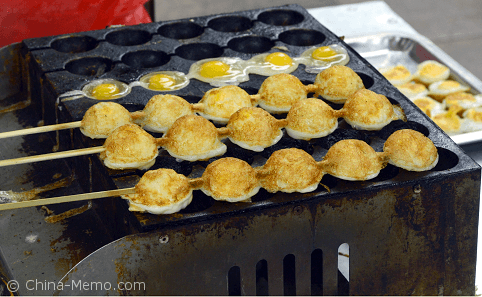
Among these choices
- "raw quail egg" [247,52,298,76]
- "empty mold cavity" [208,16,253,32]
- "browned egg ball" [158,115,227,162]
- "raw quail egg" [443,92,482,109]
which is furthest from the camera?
"raw quail egg" [443,92,482,109]

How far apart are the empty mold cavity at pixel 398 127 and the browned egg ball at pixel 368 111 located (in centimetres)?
2

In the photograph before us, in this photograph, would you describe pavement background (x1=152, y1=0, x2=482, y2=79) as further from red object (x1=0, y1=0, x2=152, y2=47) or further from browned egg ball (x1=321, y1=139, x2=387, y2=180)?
browned egg ball (x1=321, y1=139, x2=387, y2=180)

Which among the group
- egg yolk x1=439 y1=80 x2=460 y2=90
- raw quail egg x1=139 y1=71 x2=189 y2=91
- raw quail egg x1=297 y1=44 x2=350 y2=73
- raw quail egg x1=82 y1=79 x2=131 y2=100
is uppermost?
raw quail egg x1=82 y1=79 x2=131 y2=100

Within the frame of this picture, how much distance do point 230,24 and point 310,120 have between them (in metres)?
1.20

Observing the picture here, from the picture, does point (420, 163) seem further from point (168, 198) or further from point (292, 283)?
point (168, 198)

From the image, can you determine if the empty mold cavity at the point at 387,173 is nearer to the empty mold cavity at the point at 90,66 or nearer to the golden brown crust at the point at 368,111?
the golden brown crust at the point at 368,111

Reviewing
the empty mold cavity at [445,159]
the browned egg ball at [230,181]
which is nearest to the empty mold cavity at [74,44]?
the browned egg ball at [230,181]

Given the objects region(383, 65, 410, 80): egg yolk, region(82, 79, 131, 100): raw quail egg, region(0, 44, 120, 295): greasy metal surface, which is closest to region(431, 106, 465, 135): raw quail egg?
region(383, 65, 410, 80): egg yolk

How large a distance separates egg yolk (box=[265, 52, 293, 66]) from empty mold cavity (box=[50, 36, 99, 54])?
91 cm

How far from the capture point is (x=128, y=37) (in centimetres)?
299

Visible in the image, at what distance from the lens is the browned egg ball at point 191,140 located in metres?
1.97

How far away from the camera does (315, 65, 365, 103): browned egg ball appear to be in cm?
232

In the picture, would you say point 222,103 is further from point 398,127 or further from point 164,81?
point 398,127

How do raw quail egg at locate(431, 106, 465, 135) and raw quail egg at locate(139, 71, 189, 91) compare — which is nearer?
raw quail egg at locate(139, 71, 189, 91)
